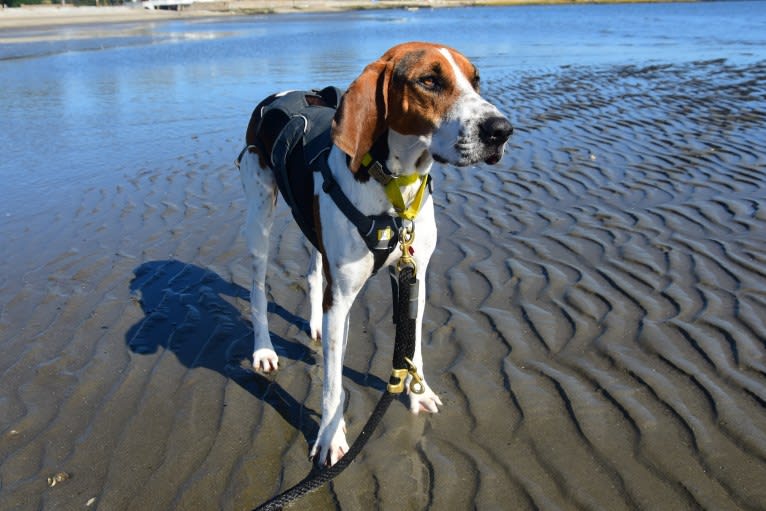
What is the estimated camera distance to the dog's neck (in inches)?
126

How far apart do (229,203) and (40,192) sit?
9.25 feet

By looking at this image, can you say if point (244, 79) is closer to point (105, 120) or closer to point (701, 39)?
point (105, 120)

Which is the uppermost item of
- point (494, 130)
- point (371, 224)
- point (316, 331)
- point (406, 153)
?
point (494, 130)

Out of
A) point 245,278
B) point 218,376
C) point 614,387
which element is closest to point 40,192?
point 245,278

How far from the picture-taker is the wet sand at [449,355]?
334 centimetres

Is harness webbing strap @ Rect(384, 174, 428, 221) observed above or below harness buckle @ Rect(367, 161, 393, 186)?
below

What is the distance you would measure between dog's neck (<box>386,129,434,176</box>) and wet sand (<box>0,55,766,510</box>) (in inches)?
63.9

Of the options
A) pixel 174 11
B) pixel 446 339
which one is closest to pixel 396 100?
pixel 446 339

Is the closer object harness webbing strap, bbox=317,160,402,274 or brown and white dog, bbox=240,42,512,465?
brown and white dog, bbox=240,42,512,465

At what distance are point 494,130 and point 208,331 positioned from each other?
3.15 m

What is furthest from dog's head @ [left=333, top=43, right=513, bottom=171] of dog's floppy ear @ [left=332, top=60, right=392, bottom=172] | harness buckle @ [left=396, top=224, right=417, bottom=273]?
harness buckle @ [left=396, top=224, right=417, bottom=273]

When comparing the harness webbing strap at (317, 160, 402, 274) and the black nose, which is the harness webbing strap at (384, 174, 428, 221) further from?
the black nose

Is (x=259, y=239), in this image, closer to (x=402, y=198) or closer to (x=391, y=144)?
(x=402, y=198)

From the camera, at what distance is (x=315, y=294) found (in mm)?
5055
